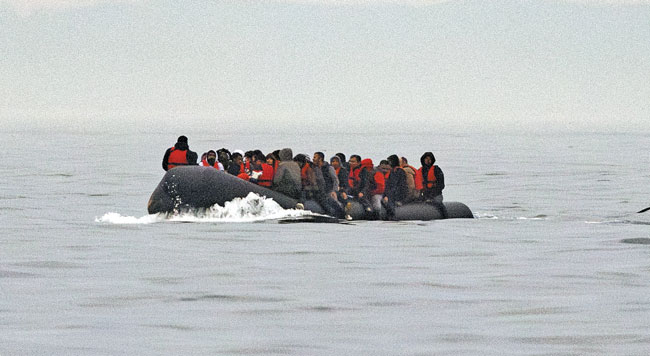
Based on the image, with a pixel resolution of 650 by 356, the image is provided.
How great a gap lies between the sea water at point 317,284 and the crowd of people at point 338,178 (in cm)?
62

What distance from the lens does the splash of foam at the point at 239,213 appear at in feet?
79.4

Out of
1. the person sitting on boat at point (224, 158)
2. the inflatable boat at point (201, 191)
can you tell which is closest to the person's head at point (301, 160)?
the inflatable boat at point (201, 191)

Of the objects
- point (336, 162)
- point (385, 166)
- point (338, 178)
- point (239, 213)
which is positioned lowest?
point (239, 213)

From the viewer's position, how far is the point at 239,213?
80.1 feet

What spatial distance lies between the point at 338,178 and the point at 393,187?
1.12 meters

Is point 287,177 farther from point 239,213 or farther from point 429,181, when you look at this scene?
point 429,181

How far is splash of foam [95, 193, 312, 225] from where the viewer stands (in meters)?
24.2

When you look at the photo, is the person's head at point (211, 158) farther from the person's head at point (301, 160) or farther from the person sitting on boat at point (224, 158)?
the person's head at point (301, 160)

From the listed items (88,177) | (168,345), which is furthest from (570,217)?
(88,177)

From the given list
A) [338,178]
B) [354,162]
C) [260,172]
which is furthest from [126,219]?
[354,162]

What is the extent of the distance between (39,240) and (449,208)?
8.94 metres

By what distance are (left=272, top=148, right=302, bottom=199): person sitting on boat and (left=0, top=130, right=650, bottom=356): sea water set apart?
442mm

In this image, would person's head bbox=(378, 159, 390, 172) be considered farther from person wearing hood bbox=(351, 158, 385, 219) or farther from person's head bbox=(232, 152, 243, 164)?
person's head bbox=(232, 152, 243, 164)

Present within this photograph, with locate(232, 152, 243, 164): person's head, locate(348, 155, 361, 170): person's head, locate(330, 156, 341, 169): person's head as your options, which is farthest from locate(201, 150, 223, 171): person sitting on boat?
locate(348, 155, 361, 170): person's head
